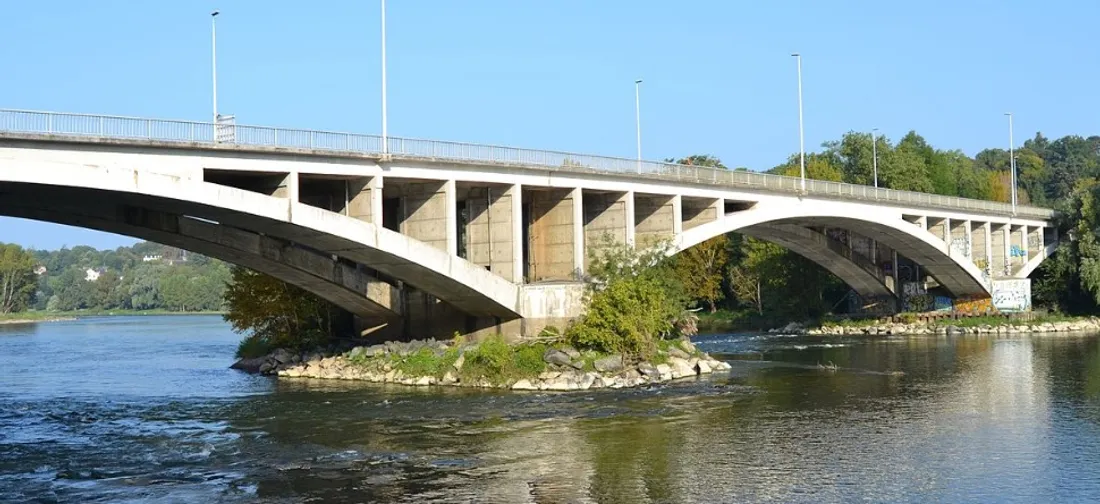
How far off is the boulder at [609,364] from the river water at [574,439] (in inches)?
81.3

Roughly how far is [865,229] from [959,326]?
11.1m

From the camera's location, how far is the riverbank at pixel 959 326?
81.2 m

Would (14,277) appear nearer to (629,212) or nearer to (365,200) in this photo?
(629,212)

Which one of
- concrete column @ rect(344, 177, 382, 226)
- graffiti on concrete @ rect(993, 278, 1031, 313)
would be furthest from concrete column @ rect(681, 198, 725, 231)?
graffiti on concrete @ rect(993, 278, 1031, 313)

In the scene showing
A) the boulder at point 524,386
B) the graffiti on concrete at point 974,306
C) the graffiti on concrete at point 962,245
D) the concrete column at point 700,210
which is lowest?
the boulder at point 524,386

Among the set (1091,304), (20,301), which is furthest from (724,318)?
(20,301)

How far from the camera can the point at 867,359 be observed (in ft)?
195

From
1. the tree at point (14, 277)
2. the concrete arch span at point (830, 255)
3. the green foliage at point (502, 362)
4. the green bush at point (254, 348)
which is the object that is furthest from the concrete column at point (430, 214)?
the tree at point (14, 277)

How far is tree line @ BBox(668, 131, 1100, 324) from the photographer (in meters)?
87.6

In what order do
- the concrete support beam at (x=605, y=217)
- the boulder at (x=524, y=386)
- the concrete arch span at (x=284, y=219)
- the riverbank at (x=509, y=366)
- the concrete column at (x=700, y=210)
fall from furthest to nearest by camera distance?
the concrete column at (x=700, y=210) < the concrete support beam at (x=605, y=217) < the riverbank at (x=509, y=366) < the boulder at (x=524, y=386) < the concrete arch span at (x=284, y=219)

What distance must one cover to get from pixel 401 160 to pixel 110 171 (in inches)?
475

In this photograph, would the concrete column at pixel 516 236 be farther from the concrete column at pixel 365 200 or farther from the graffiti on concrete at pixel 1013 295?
the graffiti on concrete at pixel 1013 295

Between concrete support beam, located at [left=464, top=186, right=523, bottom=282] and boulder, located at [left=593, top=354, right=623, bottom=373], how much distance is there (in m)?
4.89

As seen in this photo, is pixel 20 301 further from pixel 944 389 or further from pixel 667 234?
pixel 944 389
